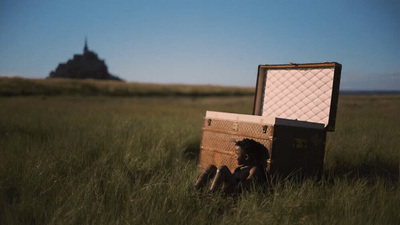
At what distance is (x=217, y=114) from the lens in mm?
4738

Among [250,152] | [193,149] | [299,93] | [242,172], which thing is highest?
[299,93]

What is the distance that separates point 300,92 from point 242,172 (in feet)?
7.28

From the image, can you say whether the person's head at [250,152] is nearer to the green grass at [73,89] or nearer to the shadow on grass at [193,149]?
the shadow on grass at [193,149]

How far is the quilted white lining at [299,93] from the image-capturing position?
4812 mm

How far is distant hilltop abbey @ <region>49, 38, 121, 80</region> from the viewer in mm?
117562

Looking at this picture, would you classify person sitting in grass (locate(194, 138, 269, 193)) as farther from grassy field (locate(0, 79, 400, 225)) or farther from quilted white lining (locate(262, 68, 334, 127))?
quilted white lining (locate(262, 68, 334, 127))

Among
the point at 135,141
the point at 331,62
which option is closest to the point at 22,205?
the point at 135,141

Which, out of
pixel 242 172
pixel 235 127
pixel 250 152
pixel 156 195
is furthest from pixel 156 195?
pixel 235 127

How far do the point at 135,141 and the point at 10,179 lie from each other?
8.83 feet

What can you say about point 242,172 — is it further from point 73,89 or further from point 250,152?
point 73,89

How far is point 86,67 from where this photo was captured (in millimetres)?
123188

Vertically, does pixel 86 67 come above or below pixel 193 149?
above

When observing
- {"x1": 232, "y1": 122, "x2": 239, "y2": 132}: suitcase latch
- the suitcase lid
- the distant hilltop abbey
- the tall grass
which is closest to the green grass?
the tall grass

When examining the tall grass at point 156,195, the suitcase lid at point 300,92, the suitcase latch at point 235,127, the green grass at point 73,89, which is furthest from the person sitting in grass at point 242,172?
the green grass at point 73,89
